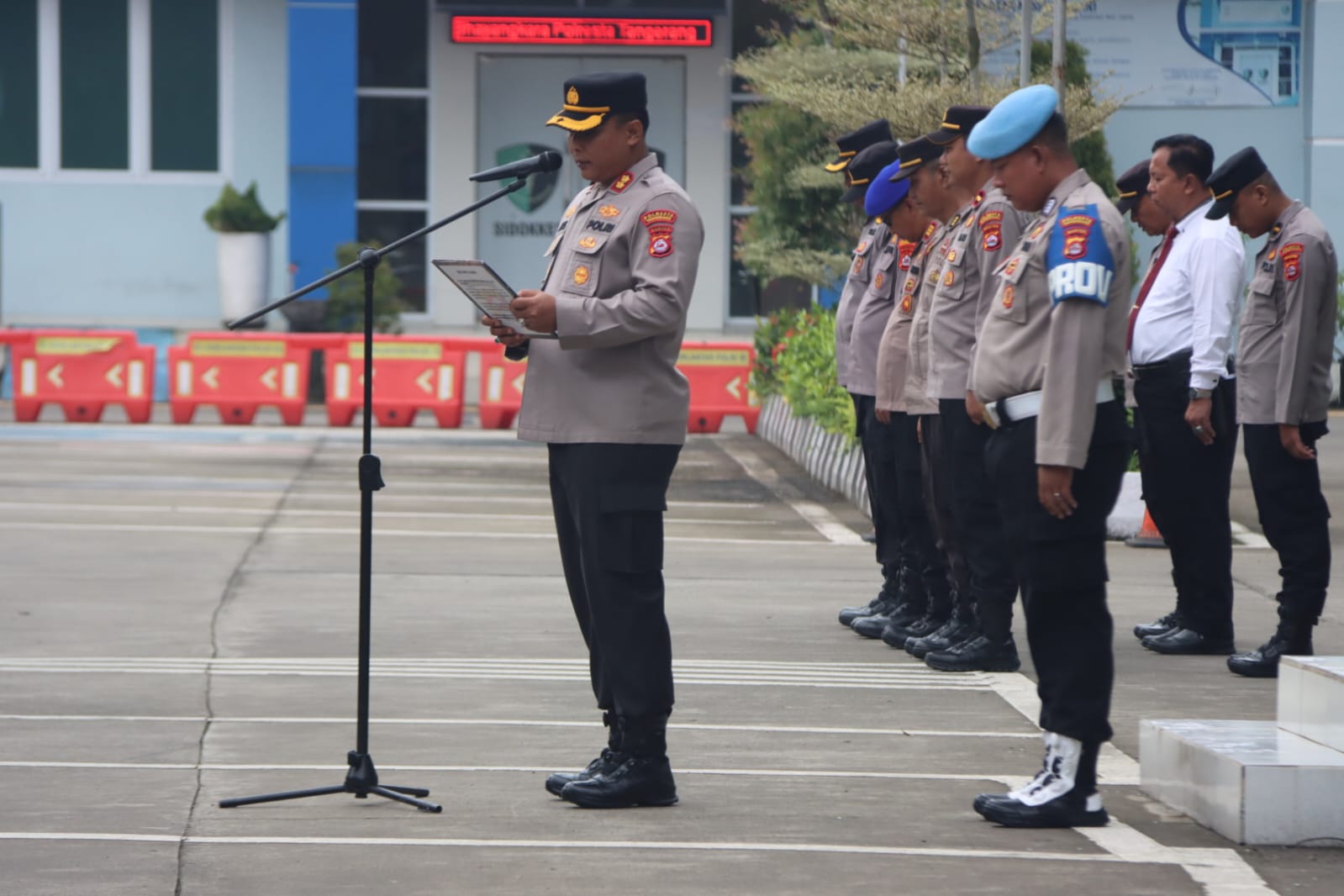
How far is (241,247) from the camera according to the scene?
2806 centimetres

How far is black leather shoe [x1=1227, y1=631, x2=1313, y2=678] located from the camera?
25.9ft

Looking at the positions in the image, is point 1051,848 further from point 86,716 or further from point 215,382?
point 215,382

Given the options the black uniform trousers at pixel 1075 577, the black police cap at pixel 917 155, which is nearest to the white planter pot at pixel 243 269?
the black police cap at pixel 917 155

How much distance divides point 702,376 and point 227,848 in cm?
1527

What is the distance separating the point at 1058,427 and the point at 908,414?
10.4 feet

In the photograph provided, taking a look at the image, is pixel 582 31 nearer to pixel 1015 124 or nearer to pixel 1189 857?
pixel 1015 124

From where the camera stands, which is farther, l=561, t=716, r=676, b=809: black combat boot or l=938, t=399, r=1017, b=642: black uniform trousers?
l=938, t=399, r=1017, b=642: black uniform trousers

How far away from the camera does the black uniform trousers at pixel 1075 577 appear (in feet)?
17.5

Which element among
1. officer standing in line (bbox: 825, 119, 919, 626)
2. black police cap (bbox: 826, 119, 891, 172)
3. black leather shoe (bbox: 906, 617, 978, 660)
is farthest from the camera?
black police cap (bbox: 826, 119, 891, 172)

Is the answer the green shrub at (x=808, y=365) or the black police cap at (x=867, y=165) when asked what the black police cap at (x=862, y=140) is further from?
the green shrub at (x=808, y=365)

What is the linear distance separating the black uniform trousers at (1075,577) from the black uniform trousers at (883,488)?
3.41 meters

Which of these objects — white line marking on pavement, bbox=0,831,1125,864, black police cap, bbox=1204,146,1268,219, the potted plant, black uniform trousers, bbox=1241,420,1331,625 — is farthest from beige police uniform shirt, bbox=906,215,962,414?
the potted plant

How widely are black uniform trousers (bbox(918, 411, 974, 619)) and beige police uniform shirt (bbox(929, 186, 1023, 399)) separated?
0.36m

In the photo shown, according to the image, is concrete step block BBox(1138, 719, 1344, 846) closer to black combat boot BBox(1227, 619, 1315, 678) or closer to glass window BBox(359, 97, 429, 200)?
black combat boot BBox(1227, 619, 1315, 678)
